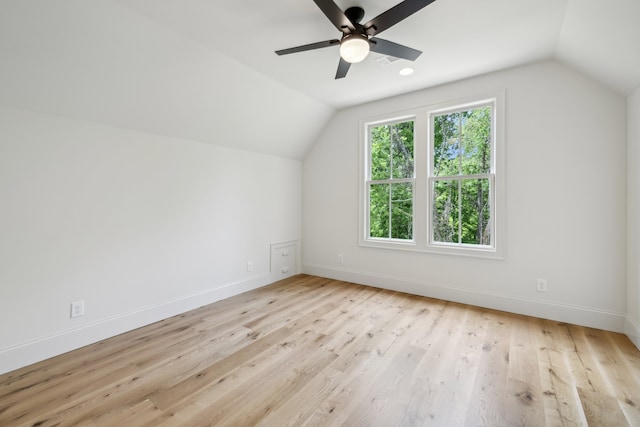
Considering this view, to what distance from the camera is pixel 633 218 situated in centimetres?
245

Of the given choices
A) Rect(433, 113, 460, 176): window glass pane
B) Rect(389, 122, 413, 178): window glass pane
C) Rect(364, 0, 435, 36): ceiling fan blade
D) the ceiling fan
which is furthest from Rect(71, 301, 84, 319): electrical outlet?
Rect(433, 113, 460, 176): window glass pane

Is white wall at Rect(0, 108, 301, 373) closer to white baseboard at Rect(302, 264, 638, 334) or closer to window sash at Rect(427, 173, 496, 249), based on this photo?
white baseboard at Rect(302, 264, 638, 334)

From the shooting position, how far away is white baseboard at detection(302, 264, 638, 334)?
8.79ft

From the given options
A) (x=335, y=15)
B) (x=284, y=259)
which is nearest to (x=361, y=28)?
(x=335, y=15)

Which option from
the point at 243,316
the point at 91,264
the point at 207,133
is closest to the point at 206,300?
the point at 243,316

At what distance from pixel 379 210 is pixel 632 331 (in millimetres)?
2761

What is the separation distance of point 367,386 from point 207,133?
10.2 feet

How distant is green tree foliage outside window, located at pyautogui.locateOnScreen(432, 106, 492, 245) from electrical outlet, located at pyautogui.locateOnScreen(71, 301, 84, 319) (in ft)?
12.7

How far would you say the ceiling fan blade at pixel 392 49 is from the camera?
2035 mm

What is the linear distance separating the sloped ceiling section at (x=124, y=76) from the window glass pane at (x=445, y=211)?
2.28 meters

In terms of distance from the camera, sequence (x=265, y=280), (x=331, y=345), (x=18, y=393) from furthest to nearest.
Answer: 1. (x=265, y=280)
2. (x=331, y=345)
3. (x=18, y=393)

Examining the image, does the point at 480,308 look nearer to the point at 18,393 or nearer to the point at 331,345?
the point at 331,345

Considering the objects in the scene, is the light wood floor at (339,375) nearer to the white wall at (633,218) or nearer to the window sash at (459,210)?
the white wall at (633,218)

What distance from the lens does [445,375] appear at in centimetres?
199
